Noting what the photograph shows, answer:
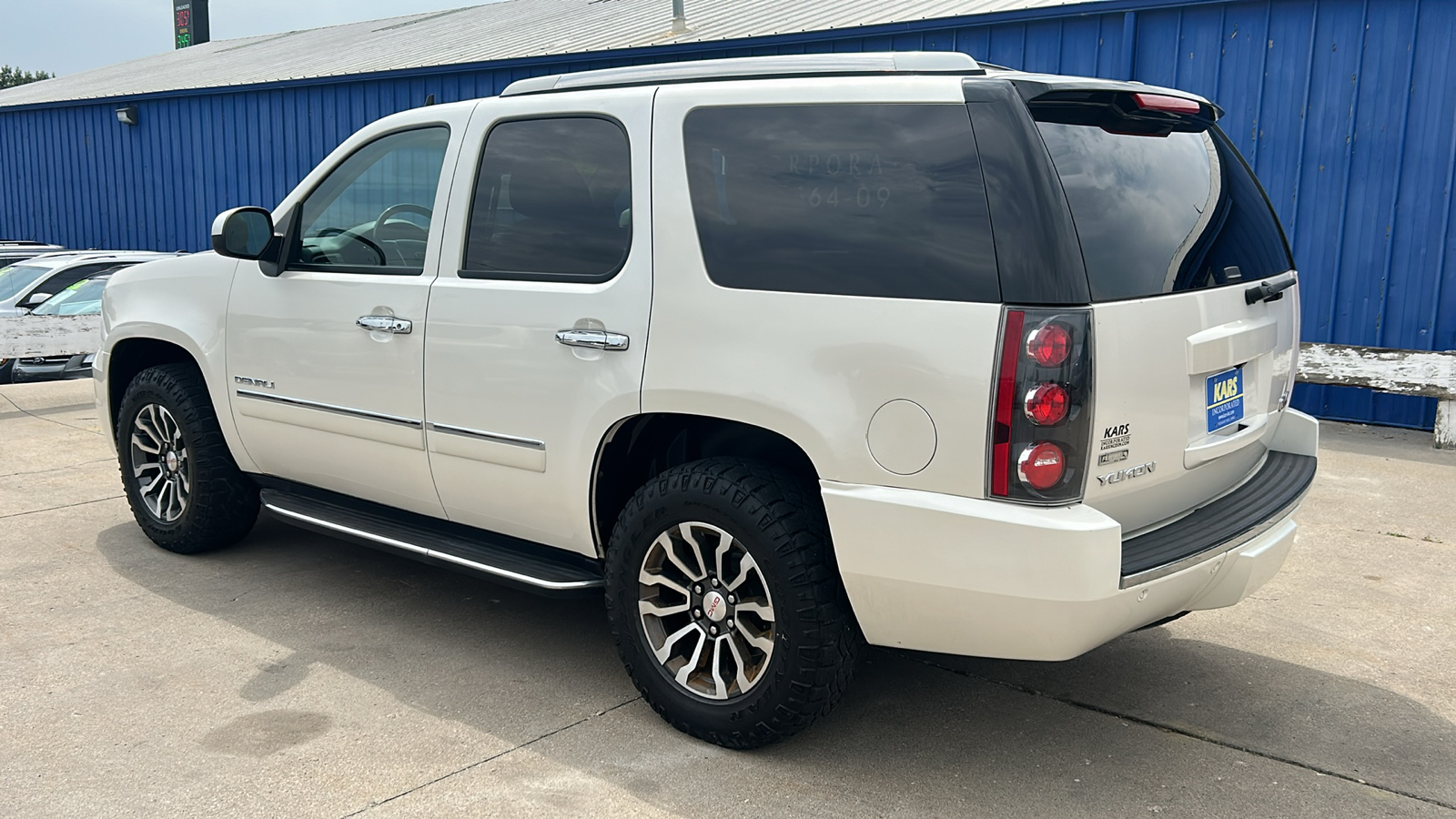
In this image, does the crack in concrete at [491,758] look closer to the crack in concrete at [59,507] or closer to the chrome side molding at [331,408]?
the chrome side molding at [331,408]

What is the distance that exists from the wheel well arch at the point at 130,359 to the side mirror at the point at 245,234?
96cm

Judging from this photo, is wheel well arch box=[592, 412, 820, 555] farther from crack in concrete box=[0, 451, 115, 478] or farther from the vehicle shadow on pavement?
crack in concrete box=[0, 451, 115, 478]

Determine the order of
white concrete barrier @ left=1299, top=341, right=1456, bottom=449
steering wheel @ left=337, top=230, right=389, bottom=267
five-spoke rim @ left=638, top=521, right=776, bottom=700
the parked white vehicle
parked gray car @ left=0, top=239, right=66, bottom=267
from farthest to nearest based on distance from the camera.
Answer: parked gray car @ left=0, top=239, right=66, bottom=267
the parked white vehicle
white concrete barrier @ left=1299, top=341, right=1456, bottom=449
steering wheel @ left=337, top=230, right=389, bottom=267
five-spoke rim @ left=638, top=521, right=776, bottom=700

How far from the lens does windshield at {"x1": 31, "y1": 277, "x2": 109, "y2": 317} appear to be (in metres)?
10.5

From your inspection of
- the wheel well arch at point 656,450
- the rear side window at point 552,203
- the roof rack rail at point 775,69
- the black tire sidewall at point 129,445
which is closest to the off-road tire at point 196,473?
the black tire sidewall at point 129,445

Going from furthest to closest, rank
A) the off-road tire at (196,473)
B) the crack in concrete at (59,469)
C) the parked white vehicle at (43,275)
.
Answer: the parked white vehicle at (43,275) → the crack in concrete at (59,469) → the off-road tire at (196,473)

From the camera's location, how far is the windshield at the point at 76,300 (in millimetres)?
10492

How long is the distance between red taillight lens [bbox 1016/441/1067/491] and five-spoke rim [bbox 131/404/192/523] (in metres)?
3.74

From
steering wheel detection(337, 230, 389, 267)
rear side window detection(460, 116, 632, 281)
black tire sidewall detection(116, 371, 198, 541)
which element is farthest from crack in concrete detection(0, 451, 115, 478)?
rear side window detection(460, 116, 632, 281)

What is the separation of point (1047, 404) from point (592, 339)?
1.41 metres

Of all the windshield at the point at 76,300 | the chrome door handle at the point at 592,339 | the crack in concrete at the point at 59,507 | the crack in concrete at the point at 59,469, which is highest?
the chrome door handle at the point at 592,339

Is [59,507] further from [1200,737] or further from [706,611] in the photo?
[1200,737]

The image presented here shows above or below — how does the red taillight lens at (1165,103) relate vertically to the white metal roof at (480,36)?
below

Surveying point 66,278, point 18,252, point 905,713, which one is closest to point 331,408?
point 905,713
